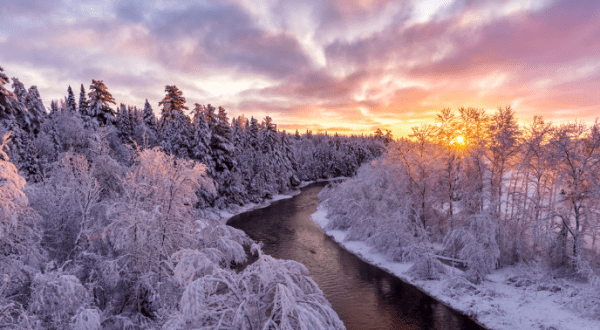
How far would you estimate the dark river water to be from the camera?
15891mm

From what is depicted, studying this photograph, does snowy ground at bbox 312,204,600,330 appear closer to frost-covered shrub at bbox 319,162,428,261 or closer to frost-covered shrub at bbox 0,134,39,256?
frost-covered shrub at bbox 319,162,428,261

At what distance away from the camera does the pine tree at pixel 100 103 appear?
32.2 meters

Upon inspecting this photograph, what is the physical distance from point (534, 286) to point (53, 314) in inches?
916

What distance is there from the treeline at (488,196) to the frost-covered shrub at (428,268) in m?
0.07

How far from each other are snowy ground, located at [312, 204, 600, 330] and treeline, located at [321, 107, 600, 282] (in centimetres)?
105

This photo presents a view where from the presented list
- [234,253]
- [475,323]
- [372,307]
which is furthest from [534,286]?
[234,253]

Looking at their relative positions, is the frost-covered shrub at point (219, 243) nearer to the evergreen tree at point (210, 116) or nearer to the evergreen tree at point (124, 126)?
the evergreen tree at point (210, 116)

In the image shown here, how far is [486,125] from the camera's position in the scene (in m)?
23.7

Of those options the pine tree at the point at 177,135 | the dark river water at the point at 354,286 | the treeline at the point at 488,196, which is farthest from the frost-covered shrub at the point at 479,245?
the pine tree at the point at 177,135

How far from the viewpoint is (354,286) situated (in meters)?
20.0

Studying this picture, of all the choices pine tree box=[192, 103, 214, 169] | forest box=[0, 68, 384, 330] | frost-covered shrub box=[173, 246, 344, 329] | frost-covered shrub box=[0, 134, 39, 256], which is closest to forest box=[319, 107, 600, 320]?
forest box=[0, 68, 384, 330]

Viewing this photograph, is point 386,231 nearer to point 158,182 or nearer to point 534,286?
point 534,286

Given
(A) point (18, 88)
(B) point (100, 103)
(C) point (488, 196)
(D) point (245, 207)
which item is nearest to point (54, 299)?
(C) point (488, 196)

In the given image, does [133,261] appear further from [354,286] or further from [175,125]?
[175,125]
